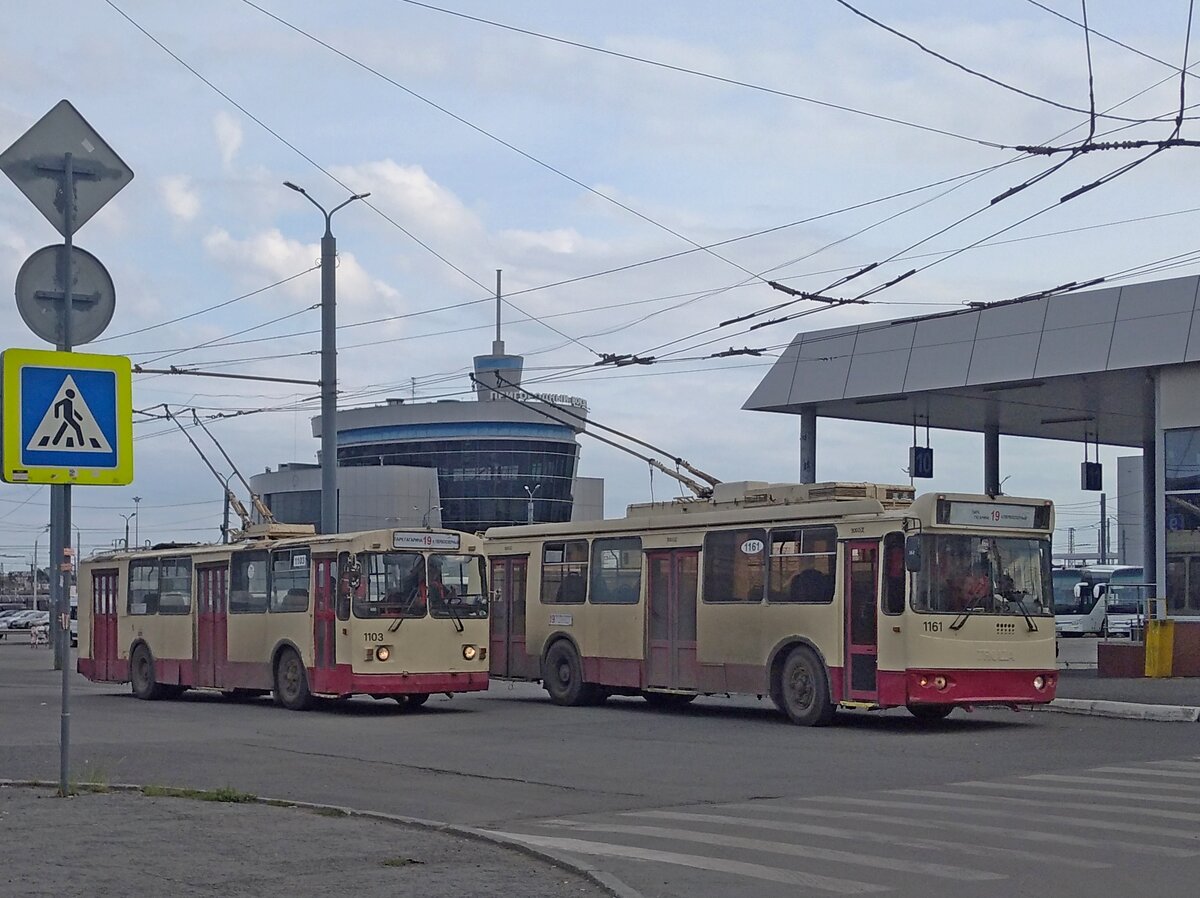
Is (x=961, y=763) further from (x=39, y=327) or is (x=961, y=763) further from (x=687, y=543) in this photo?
(x=39, y=327)

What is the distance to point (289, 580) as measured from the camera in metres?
24.1

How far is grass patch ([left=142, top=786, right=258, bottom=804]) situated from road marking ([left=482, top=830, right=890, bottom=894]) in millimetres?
Result: 2171

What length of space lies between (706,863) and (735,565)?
12211mm

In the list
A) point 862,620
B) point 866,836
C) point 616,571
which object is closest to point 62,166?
point 866,836

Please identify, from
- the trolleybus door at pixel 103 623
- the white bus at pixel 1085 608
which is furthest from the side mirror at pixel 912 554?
the white bus at pixel 1085 608

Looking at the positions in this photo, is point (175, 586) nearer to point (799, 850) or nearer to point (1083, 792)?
point (1083, 792)

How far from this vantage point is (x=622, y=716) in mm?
21984

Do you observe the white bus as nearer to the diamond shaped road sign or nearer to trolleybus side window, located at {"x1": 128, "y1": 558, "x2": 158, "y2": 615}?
trolleybus side window, located at {"x1": 128, "y1": 558, "x2": 158, "y2": 615}

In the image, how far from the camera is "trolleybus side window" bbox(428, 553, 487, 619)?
905 inches

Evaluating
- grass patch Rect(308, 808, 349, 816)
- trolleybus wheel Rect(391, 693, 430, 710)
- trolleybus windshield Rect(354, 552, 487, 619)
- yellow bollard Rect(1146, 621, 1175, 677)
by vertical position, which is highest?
trolleybus windshield Rect(354, 552, 487, 619)

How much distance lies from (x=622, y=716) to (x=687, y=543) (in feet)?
8.30

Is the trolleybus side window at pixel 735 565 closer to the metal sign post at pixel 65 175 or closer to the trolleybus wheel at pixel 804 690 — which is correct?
the trolleybus wheel at pixel 804 690

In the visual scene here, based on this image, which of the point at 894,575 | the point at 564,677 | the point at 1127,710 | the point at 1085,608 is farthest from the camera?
the point at 1085,608

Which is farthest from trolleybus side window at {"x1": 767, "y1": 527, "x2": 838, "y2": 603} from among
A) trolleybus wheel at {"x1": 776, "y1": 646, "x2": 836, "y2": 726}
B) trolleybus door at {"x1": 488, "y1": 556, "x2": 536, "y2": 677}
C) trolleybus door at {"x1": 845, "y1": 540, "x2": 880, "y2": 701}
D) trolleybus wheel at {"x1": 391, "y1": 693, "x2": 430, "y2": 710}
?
trolleybus wheel at {"x1": 391, "y1": 693, "x2": 430, "y2": 710}
